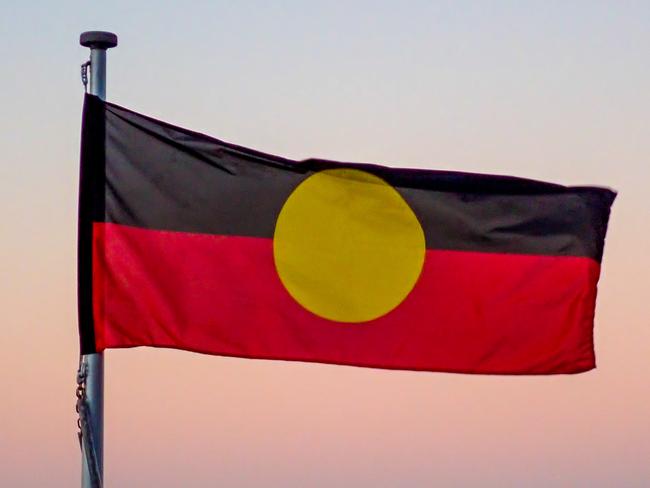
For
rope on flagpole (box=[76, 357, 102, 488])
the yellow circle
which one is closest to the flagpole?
rope on flagpole (box=[76, 357, 102, 488])

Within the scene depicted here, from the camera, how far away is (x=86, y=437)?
1073 cm

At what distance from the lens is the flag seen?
11664 millimetres

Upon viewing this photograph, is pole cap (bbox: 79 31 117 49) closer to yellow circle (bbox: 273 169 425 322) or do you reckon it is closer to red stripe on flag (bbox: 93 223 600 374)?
red stripe on flag (bbox: 93 223 600 374)

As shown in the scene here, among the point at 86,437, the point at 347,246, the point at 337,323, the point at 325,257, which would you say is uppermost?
the point at 347,246

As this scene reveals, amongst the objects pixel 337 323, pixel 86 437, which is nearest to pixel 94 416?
pixel 86 437

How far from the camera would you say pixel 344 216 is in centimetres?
1286

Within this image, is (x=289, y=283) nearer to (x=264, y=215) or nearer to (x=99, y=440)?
(x=264, y=215)

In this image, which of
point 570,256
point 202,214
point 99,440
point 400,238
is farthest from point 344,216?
point 99,440

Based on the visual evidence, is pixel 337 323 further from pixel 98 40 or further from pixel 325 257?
pixel 98 40

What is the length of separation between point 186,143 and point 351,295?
7.13 ft

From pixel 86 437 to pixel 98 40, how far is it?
3371 millimetres

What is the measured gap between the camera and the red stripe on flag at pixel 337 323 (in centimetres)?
1160

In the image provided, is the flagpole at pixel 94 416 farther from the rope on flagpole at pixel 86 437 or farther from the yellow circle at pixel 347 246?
the yellow circle at pixel 347 246

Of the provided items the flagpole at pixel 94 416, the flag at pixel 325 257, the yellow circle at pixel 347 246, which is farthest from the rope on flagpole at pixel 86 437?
the yellow circle at pixel 347 246
